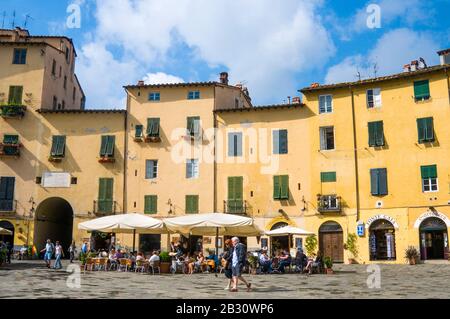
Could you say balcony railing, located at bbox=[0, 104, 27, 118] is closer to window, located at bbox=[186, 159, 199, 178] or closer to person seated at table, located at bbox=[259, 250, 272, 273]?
window, located at bbox=[186, 159, 199, 178]

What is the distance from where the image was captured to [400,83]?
3269 centimetres

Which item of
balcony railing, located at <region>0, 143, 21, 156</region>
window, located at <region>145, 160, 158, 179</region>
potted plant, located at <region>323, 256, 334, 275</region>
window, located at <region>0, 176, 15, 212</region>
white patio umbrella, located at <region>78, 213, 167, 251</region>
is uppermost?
balcony railing, located at <region>0, 143, 21, 156</region>

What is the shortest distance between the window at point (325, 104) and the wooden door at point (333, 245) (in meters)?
8.43

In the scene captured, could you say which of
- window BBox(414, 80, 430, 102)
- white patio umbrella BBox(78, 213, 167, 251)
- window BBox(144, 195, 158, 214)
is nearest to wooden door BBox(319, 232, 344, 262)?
window BBox(414, 80, 430, 102)

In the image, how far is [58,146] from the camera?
36.7 m

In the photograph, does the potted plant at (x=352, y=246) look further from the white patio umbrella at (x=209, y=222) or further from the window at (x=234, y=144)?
the white patio umbrella at (x=209, y=222)

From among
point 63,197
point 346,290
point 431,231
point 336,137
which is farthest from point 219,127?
point 346,290

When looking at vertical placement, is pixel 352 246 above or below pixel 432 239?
below

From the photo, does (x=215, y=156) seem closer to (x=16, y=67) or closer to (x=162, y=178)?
(x=162, y=178)

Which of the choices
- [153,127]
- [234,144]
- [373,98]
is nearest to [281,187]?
[234,144]

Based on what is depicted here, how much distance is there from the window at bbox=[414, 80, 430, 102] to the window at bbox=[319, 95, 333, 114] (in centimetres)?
550

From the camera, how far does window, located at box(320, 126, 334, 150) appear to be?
34094mm

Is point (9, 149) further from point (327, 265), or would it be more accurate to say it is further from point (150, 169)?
point (327, 265)

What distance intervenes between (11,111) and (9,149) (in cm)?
278
